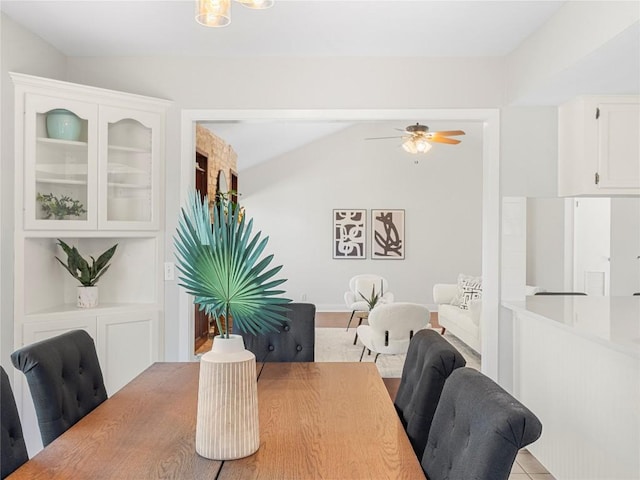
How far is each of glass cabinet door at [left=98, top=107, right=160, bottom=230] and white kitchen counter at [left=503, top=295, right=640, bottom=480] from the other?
2357 millimetres

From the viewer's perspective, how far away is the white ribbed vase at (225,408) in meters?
1.26

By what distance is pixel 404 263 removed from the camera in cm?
880

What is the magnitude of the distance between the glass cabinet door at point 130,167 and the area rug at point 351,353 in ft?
9.36

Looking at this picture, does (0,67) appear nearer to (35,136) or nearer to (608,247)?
(35,136)

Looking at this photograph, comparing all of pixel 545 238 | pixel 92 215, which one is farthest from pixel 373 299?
pixel 92 215

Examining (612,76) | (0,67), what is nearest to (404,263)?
(612,76)

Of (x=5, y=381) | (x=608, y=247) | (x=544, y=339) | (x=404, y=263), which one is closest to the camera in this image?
(x=5, y=381)

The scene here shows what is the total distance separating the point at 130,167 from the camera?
121 inches

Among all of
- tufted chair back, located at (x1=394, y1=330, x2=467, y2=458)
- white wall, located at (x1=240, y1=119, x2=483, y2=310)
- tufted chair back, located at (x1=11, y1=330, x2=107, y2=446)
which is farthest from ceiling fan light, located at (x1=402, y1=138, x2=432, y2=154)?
tufted chair back, located at (x1=11, y1=330, x2=107, y2=446)

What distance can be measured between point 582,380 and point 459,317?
3.53 meters

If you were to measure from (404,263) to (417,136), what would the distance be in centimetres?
379

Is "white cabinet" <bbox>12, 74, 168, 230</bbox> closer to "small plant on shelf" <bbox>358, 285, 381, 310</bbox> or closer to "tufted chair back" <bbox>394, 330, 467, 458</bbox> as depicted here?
"tufted chair back" <bbox>394, 330, 467, 458</bbox>

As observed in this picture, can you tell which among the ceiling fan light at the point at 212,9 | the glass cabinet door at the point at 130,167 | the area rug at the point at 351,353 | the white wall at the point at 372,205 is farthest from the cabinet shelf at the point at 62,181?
the white wall at the point at 372,205

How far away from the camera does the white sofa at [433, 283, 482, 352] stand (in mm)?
5102
